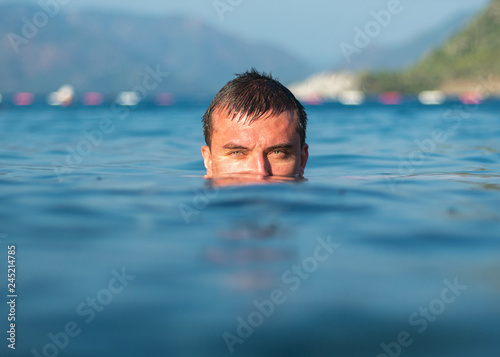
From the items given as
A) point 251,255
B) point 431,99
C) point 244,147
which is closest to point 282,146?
point 244,147

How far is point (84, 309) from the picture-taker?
2.21m

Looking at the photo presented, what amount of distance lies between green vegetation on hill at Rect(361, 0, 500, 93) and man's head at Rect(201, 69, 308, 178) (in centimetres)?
14079

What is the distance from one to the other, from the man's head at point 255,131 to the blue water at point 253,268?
1.20 feet

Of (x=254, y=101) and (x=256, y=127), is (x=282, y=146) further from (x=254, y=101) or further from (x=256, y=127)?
(x=254, y=101)

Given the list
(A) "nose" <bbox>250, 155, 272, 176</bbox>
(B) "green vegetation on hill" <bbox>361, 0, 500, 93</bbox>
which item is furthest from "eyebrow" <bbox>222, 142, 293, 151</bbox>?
(B) "green vegetation on hill" <bbox>361, 0, 500, 93</bbox>

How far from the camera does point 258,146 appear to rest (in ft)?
15.3

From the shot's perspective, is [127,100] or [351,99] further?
[351,99]

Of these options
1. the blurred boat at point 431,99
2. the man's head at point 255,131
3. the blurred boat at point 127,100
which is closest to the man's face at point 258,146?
the man's head at point 255,131

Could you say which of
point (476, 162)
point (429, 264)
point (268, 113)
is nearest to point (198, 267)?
point (429, 264)

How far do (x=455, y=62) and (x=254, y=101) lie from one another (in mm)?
156469

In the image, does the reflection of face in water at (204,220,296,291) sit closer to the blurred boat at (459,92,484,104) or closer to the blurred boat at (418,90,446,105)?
the blurred boat at (459,92,484,104)

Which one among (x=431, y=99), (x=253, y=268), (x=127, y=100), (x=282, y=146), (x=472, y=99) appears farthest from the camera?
(x=431, y=99)

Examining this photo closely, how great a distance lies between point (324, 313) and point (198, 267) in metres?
0.71

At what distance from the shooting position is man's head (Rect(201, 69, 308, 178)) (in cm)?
468
